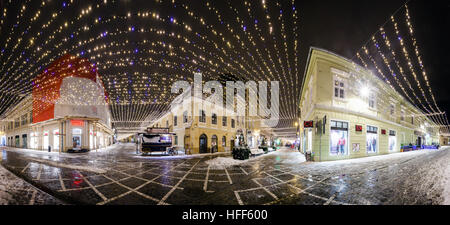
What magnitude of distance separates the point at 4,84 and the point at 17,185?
9.86 meters

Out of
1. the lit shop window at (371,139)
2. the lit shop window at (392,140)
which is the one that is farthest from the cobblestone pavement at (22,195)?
the lit shop window at (392,140)

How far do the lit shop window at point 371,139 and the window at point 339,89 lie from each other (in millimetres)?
4973

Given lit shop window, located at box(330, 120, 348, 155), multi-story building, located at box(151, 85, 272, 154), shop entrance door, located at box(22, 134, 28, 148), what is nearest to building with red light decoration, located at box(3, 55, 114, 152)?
shop entrance door, located at box(22, 134, 28, 148)

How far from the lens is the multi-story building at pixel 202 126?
66.4ft

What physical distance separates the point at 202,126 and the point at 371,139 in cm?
1742

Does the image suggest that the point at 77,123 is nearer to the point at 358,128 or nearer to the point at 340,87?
the point at 340,87

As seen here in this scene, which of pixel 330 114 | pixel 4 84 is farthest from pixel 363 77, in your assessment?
pixel 4 84

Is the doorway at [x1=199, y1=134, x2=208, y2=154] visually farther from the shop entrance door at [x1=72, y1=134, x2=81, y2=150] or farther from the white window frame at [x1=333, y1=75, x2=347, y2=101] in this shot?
the shop entrance door at [x1=72, y1=134, x2=81, y2=150]

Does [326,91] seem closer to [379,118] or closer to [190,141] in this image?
[379,118]

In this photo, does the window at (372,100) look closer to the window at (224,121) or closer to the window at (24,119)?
the window at (224,121)

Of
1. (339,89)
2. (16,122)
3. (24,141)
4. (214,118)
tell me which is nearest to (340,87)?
(339,89)

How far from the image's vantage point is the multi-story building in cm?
2023

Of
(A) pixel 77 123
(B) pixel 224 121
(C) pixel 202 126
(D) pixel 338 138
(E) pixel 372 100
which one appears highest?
(E) pixel 372 100

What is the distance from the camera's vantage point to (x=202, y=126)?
68.9 ft
